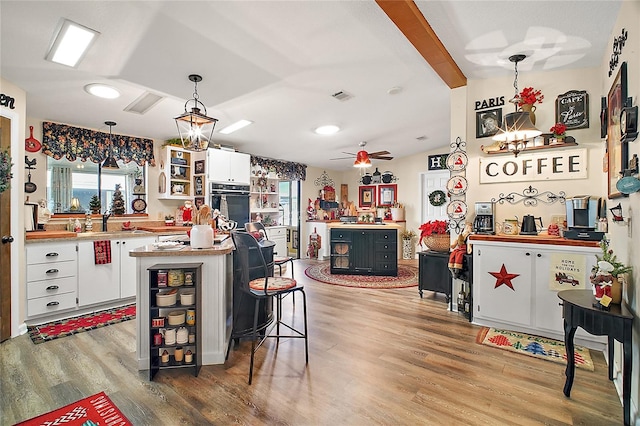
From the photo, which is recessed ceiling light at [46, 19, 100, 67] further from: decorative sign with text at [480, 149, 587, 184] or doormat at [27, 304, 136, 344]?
decorative sign with text at [480, 149, 587, 184]

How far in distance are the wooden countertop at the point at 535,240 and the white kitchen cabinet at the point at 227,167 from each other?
3794 mm

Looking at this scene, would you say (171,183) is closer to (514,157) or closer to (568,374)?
(514,157)

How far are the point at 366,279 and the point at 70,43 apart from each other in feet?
14.9

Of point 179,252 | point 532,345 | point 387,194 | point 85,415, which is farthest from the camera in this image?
point 387,194

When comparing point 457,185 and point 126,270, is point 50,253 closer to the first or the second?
point 126,270

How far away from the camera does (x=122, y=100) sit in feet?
11.0

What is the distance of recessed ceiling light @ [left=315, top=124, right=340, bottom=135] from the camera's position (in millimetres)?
4907

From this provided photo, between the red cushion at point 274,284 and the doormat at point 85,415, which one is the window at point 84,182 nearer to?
the doormat at point 85,415

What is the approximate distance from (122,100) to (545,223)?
465 cm

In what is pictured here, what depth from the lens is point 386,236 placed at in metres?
5.36

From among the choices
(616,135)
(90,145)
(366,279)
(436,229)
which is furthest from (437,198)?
(90,145)

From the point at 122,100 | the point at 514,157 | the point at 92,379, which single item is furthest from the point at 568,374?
the point at 122,100

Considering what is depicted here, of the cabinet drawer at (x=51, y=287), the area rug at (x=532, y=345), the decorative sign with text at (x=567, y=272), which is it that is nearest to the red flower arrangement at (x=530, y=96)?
the decorative sign with text at (x=567, y=272)

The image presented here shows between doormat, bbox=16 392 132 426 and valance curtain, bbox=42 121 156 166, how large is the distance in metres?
3.18
